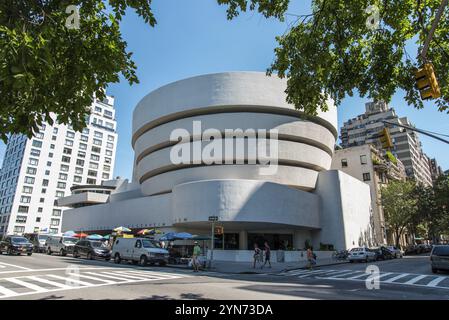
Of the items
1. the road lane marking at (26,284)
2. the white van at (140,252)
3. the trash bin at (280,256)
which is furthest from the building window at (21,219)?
the road lane marking at (26,284)

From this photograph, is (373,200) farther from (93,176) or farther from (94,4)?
(93,176)

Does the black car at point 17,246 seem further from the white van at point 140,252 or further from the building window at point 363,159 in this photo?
the building window at point 363,159

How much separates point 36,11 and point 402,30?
12498 mm

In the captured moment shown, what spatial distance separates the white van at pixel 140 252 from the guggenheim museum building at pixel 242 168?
32.8 feet

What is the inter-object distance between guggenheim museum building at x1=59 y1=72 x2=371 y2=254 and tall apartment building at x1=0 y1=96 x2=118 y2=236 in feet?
179

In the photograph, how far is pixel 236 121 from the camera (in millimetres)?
38906

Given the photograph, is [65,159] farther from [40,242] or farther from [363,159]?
[363,159]

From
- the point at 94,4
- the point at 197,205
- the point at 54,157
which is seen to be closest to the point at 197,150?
the point at 197,205

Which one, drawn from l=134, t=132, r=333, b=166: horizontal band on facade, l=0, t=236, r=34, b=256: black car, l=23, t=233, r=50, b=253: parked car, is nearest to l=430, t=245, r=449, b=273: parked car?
l=134, t=132, r=333, b=166: horizontal band on facade

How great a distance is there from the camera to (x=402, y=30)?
40.3ft

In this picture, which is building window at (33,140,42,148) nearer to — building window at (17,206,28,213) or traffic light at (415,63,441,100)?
building window at (17,206,28,213)

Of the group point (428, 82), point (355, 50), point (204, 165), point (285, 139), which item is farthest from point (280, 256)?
point (428, 82)

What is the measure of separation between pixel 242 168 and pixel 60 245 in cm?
2212

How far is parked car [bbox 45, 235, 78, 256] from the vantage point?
33094 millimetres
